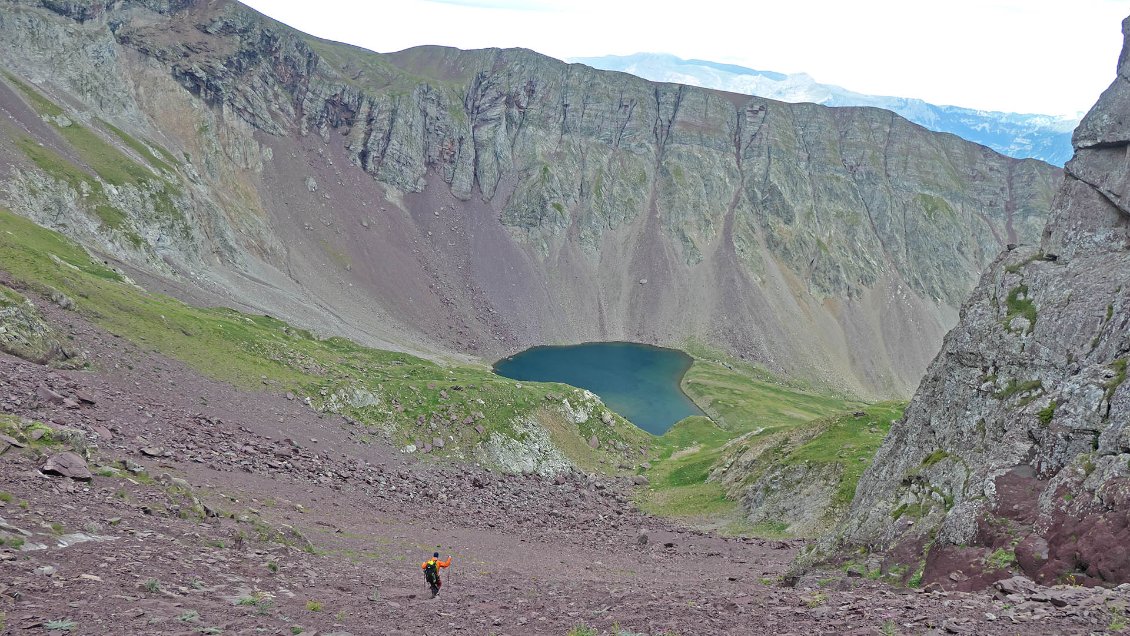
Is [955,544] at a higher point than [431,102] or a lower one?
lower

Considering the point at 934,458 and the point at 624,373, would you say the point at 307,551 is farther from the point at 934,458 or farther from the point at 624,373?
the point at 624,373

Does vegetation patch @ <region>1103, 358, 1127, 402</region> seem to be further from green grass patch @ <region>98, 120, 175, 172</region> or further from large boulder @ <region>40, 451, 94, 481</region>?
green grass patch @ <region>98, 120, 175, 172</region>

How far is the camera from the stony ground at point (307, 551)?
1658 centimetres

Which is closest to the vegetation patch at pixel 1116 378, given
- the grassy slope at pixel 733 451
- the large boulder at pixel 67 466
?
the grassy slope at pixel 733 451

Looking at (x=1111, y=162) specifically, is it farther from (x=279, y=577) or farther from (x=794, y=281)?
(x=794, y=281)

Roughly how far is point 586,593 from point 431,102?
176 metres

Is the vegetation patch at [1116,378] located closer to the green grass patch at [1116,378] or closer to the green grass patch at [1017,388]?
the green grass patch at [1116,378]

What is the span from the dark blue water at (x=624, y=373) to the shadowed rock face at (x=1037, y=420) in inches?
3026

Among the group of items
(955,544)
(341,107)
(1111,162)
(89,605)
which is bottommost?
(89,605)

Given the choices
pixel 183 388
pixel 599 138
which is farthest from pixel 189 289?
pixel 599 138

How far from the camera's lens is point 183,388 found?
47750 millimetres

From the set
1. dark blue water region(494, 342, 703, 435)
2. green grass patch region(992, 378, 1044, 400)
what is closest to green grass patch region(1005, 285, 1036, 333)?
green grass patch region(992, 378, 1044, 400)

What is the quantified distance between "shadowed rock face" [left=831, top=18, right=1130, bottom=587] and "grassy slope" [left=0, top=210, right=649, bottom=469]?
3500 centimetres

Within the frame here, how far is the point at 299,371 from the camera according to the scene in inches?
2393
